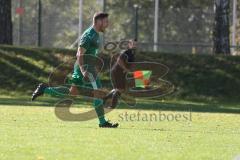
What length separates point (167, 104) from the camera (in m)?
25.3

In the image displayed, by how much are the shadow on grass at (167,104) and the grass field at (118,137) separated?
230cm

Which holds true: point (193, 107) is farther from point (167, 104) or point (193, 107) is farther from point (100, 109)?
point (100, 109)

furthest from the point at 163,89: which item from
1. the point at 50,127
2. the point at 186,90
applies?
the point at 50,127

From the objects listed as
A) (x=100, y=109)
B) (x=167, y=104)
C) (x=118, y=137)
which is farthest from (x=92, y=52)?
(x=167, y=104)

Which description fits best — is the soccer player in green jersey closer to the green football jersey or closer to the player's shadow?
the green football jersey

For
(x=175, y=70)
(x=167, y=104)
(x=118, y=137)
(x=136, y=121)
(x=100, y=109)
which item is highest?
(x=100, y=109)

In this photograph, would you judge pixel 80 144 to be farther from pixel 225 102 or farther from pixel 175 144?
pixel 225 102

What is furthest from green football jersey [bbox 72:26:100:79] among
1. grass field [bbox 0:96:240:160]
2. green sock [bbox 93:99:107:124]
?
grass field [bbox 0:96:240:160]

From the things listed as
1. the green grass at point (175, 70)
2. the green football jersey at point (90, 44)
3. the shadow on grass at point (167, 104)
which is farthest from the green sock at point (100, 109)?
the green grass at point (175, 70)

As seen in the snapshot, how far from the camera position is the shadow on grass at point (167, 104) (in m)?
22.9

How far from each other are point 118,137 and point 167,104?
1211 cm

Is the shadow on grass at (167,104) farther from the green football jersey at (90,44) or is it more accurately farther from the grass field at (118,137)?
the green football jersey at (90,44)

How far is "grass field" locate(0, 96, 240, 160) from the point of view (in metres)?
10.9

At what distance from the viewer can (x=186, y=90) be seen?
2839 centimetres
